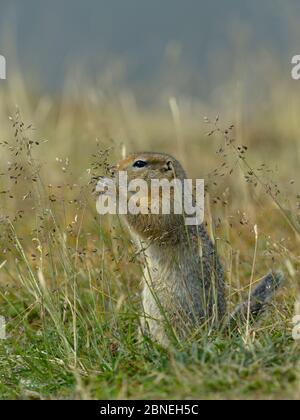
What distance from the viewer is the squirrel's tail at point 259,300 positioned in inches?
193

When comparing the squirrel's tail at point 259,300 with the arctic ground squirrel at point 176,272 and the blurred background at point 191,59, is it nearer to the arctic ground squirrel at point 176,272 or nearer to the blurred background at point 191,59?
the arctic ground squirrel at point 176,272

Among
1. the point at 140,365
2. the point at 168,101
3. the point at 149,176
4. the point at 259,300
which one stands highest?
the point at 168,101

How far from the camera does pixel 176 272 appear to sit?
5.33 m

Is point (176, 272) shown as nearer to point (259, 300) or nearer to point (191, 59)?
point (259, 300)

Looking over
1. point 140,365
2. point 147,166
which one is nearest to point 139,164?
point 147,166

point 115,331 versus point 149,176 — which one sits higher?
point 149,176

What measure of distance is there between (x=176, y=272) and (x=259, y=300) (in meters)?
0.53

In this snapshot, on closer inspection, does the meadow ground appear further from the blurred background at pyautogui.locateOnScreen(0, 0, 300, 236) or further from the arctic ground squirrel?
the blurred background at pyautogui.locateOnScreen(0, 0, 300, 236)

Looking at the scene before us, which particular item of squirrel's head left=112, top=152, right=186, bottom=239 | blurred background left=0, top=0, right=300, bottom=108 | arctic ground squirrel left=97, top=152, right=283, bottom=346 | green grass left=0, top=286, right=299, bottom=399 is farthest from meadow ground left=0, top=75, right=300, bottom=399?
blurred background left=0, top=0, right=300, bottom=108

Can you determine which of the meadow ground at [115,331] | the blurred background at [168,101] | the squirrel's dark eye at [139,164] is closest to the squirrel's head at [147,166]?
the squirrel's dark eye at [139,164]

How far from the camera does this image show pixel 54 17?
540 inches

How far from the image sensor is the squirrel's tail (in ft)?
16.1

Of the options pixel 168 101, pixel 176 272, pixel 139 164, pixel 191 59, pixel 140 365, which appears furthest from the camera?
pixel 191 59
